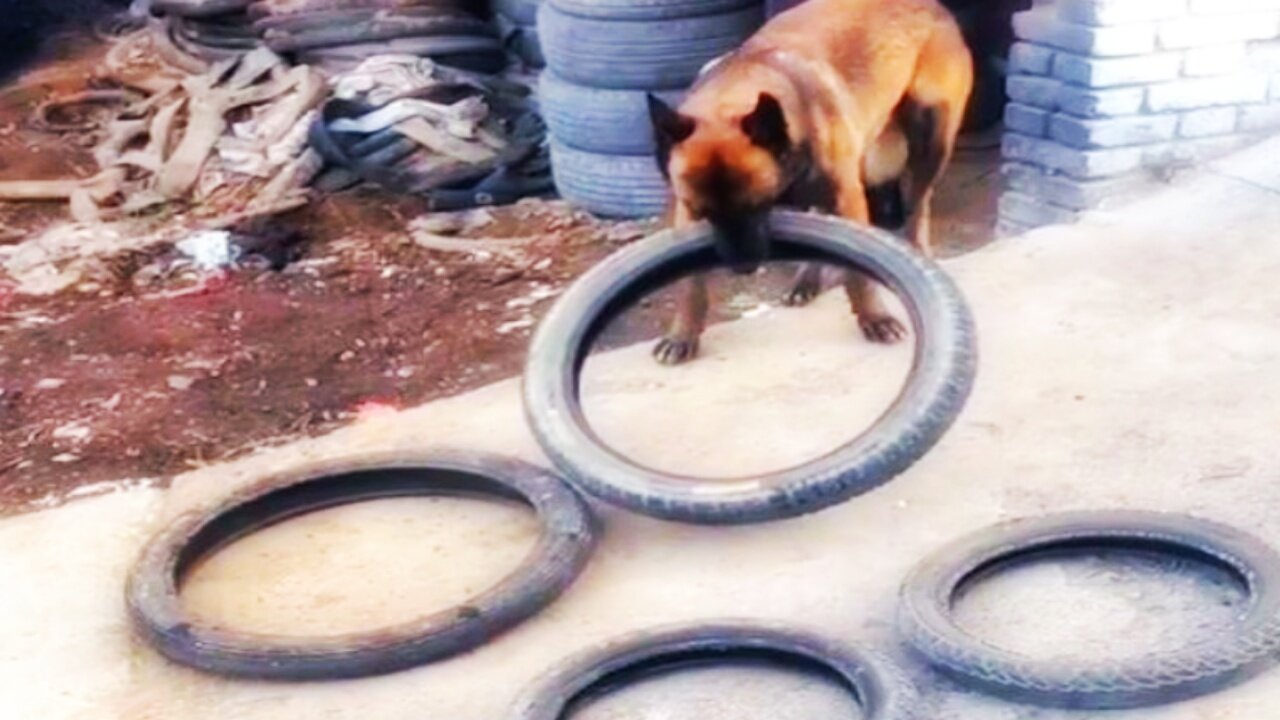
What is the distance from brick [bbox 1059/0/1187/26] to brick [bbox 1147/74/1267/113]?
20 cm

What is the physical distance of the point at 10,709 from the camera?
327cm

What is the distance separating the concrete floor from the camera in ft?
10.6

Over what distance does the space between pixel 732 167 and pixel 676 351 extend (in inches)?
24.8

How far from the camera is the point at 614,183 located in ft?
22.7

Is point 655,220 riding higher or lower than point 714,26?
lower

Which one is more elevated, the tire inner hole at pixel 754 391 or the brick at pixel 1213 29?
the brick at pixel 1213 29

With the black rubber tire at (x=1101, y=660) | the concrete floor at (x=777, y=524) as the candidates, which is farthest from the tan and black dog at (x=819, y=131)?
the black rubber tire at (x=1101, y=660)

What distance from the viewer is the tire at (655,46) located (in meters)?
6.70

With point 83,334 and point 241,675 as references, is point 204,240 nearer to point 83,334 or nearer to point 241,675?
point 83,334

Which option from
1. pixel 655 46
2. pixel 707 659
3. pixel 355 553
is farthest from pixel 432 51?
pixel 707 659

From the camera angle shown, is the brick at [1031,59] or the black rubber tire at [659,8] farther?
the black rubber tire at [659,8]

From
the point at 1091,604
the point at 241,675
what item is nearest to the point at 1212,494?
the point at 1091,604

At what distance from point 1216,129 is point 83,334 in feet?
12.4

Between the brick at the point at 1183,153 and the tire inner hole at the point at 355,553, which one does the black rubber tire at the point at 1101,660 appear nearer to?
the tire inner hole at the point at 355,553
